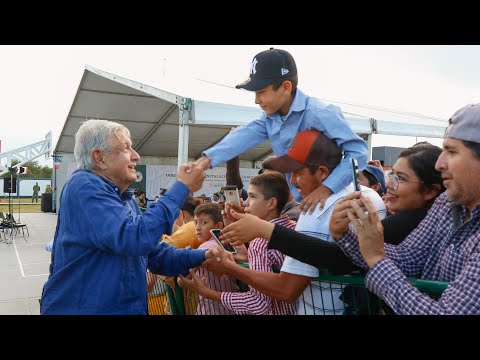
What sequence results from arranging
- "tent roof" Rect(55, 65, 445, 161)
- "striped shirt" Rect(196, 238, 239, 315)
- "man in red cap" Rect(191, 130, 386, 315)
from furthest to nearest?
1. "tent roof" Rect(55, 65, 445, 161)
2. "striped shirt" Rect(196, 238, 239, 315)
3. "man in red cap" Rect(191, 130, 386, 315)

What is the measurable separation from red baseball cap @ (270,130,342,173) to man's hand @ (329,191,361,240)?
1.47 ft

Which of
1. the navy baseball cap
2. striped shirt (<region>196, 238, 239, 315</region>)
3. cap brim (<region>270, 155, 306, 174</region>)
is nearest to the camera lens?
cap brim (<region>270, 155, 306, 174</region>)

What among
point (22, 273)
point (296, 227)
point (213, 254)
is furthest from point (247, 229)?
point (22, 273)

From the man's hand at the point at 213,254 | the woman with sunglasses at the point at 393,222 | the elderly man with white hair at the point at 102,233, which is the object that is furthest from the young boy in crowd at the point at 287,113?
the elderly man with white hair at the point at 102,233

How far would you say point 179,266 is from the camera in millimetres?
2475

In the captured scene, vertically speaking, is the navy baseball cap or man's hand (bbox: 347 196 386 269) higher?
the navy baseball cap

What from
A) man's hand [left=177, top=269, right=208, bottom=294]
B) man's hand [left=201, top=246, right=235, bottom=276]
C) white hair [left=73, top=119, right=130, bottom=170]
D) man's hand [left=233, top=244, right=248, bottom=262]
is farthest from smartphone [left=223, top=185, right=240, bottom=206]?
white hair [left=73, top=119, right=130, bottom=170]

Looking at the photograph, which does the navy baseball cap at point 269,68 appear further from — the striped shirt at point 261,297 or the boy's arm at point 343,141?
the striped shirt at point 261,297

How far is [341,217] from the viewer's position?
1601 mm

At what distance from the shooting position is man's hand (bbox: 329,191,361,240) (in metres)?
1.54

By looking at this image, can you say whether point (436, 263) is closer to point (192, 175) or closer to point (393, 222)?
point (393, 222)

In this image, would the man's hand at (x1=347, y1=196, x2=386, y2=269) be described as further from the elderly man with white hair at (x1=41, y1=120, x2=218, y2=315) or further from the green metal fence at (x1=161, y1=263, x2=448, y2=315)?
the elderly man with white hair at (x1=41, y1=120, x2=218, y2=315)

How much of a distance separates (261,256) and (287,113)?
950 millimetres
